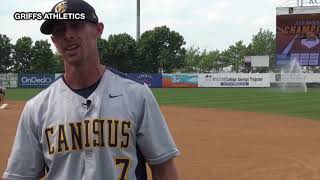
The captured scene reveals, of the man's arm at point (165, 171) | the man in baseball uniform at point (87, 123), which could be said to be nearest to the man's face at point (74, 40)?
the man in baseball uniform at point (87, 123)

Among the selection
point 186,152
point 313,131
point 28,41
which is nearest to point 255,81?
point 28,41

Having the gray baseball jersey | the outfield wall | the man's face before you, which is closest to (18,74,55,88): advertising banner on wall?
the outfield wall

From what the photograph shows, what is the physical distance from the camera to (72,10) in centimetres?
221

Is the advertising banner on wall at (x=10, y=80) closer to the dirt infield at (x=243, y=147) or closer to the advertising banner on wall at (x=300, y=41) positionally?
the advertising banner on wall at (x=300, y=41)

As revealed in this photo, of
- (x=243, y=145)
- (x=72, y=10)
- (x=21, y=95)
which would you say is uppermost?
(x=72, y=10)

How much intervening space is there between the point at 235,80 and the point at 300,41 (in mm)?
11363

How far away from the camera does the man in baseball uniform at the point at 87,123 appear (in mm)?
2246

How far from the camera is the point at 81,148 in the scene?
2.25 meters

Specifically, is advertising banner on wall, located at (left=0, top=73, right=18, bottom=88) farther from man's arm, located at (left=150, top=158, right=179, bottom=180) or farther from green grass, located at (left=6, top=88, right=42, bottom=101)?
man's arm, located at (left=150, top=158, right=179, bottom=180)

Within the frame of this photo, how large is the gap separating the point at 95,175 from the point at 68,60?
52 centimetres

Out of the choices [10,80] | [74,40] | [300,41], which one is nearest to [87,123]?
[74,40]

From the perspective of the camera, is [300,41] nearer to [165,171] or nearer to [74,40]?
[165,171]

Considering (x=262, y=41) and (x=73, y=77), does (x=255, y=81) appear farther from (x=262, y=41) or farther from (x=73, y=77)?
(x=73, y=77)

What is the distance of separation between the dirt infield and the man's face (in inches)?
238
